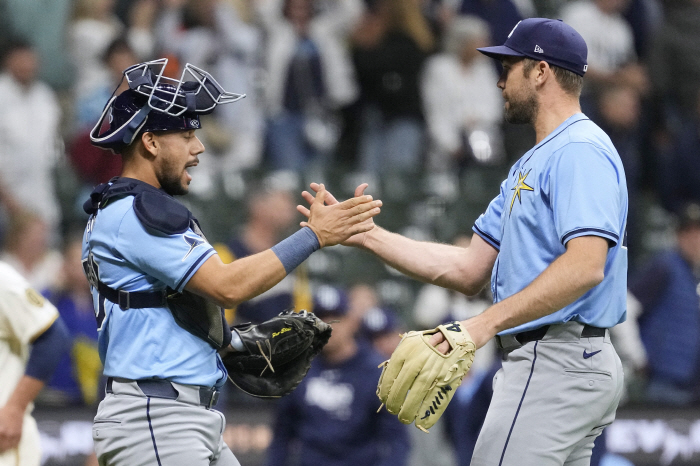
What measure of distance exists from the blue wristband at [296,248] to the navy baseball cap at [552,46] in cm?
104

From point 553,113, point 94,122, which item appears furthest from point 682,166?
point 553,113

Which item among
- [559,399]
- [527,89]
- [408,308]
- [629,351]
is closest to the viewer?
[559,399]

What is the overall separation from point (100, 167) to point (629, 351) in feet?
15.6

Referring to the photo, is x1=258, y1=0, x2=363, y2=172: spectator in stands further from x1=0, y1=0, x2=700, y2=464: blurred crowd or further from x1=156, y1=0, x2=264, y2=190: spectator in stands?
x1=156, y1=0, x2=264, y2=190: spectator in stands

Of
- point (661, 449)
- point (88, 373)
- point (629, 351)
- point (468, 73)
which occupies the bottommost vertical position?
point (661, 449)

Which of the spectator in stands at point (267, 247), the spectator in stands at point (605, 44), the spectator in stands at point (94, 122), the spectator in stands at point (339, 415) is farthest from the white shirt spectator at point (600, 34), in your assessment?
the spectator in stands at point (339, 415)

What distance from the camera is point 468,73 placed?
9.68m

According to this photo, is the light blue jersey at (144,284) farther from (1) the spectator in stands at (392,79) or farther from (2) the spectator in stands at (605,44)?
(2) the spectator in stands at (605,44)

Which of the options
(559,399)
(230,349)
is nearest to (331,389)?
(230,349)

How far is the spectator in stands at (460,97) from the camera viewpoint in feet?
31.6

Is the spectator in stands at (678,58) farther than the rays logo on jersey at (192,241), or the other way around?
the spectator in stands at (678,58)

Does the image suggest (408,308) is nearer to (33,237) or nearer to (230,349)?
(33,237)

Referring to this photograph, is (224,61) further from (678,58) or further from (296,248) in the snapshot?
(296,248)

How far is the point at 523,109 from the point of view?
12.8ft
